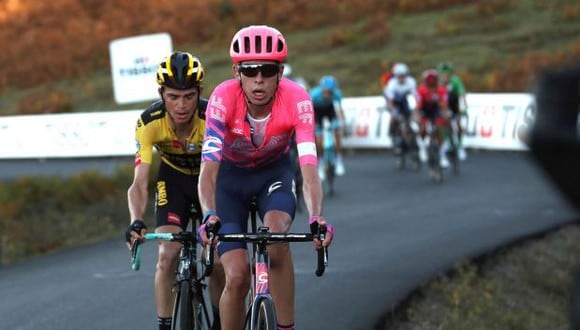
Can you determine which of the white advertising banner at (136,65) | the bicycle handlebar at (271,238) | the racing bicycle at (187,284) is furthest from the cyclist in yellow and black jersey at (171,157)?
the white advertising banner at (136,65)

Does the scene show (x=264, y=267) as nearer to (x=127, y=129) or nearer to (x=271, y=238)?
(x=271, y=238)

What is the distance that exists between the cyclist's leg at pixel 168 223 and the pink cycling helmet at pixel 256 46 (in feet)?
4.12

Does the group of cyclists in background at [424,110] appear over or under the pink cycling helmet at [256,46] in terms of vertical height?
under

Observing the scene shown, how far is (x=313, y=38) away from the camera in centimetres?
4969

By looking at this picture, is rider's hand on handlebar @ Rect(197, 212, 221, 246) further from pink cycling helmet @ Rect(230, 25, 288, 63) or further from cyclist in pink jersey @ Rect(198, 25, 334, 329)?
pink cycling helmet @ Rect(230, 25, 288, 63)

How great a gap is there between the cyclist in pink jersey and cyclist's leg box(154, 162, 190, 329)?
49cm

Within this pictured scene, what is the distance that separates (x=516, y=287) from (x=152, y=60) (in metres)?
13.2

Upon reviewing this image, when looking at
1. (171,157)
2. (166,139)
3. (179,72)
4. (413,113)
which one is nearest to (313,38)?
(413,113)

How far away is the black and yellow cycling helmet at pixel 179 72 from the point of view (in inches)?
255

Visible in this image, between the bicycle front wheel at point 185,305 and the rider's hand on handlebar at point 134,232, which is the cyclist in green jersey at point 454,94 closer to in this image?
the bicycle front wheel at point 185,305

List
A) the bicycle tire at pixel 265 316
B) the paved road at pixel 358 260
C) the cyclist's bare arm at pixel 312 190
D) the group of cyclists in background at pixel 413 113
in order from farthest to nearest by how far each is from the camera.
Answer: the group of cyclists in background at pixel 413 113
the paved road at pixel 358 260
the cyclist's bare arm at pixel 312 190
the bicycle tire at pixel 265 316

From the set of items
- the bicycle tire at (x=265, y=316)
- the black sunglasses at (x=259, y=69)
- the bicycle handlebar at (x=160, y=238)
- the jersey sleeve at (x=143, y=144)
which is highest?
the black sunglasses at (x=259, y=69)

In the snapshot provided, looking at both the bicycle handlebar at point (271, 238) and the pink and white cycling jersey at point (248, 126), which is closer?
the bicycle handlebar at point (271, 238)

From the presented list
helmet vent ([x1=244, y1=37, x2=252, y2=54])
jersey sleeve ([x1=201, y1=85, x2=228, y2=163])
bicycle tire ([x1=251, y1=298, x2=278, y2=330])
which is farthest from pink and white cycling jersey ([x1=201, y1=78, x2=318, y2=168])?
bicycle tire ([x1=251, y1=298, x2=278, y2=330])
